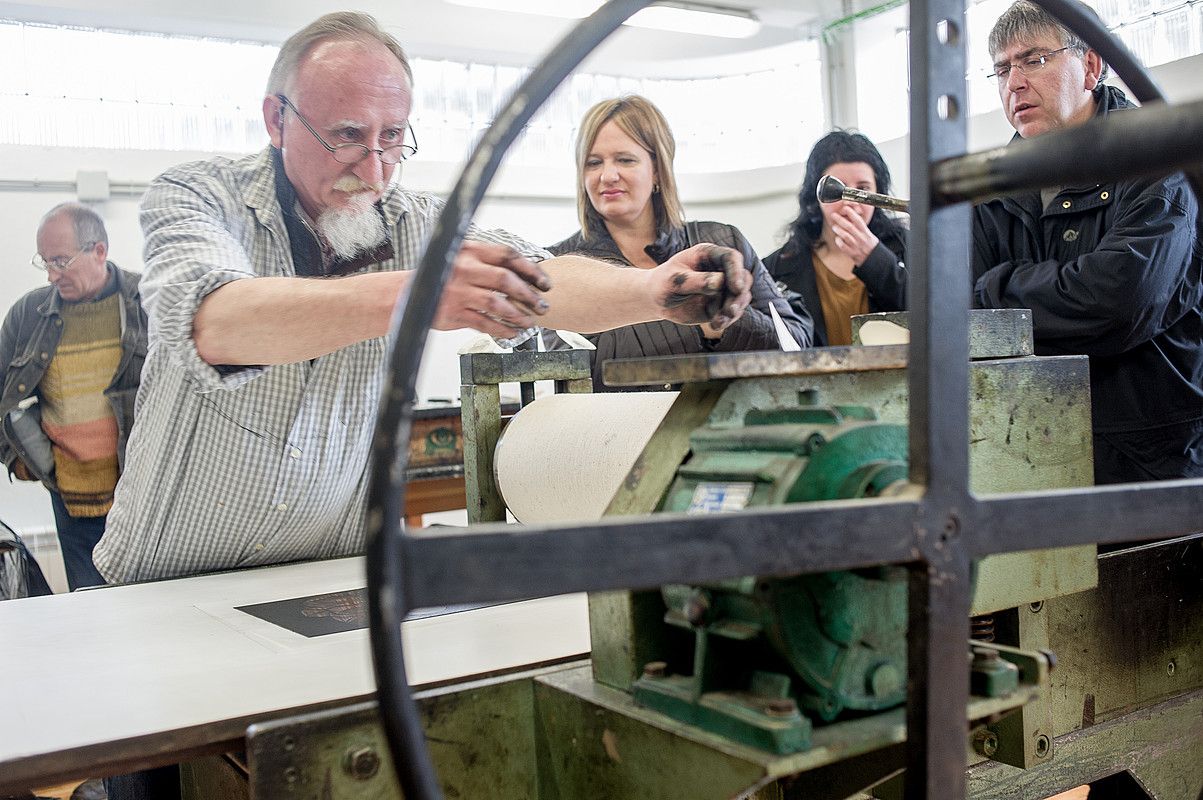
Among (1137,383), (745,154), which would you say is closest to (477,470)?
(1137,383)

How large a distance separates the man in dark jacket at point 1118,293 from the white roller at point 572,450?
2.72 feet

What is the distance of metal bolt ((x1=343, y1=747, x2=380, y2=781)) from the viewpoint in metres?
0.78

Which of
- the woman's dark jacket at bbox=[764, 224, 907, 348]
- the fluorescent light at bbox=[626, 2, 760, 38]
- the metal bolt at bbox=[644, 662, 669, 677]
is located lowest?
the metal bolt at bbox=[644, 662, 669, 677]

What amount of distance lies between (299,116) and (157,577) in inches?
30.5

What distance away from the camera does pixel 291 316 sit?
51.5 inches

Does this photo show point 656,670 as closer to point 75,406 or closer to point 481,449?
point 481,449

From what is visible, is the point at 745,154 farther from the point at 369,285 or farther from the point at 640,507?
the point at 640,507

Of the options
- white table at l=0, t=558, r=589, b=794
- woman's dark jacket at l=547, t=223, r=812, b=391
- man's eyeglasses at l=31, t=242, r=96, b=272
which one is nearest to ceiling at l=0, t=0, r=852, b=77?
man's eyeglasses at l=31, t=242, r=96, b=272

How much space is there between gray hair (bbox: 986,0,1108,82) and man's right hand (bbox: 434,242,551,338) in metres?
1.31

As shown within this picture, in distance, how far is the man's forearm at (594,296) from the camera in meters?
1.41

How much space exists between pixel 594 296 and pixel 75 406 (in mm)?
2598

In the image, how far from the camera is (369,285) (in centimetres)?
128

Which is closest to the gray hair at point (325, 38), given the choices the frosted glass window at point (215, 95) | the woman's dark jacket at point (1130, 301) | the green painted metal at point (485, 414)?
the green painted metal at point (485, 414)

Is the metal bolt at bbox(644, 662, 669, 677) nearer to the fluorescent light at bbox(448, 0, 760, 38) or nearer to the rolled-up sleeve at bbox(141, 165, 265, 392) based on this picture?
the rolled-up sleeve at bbox(141, 165, 265, 392)
